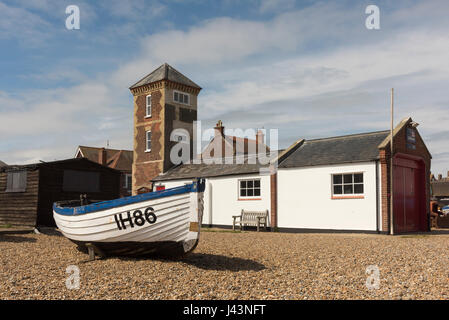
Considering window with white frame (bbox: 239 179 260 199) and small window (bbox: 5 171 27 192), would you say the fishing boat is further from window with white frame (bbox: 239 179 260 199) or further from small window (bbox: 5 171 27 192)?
small window (bbox: 5 171 27 192)

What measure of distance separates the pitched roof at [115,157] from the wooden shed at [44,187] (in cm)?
2168

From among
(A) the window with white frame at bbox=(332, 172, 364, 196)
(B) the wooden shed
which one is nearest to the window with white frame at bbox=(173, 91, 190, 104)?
(B) the wooden shed

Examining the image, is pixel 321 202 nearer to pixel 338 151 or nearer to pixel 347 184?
pixel 347 184

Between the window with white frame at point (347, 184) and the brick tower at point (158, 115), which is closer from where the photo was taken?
the window with white frame at point (347, 184)

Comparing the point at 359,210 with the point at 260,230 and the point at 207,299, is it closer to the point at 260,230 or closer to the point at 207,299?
the point at 260,230

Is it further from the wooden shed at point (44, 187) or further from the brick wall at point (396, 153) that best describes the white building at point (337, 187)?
the wooden shed at point (44, 187)

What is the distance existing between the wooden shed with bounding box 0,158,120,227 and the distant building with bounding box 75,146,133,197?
18.6m

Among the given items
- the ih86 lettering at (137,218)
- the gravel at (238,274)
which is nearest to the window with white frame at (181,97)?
the gravel at (238,274)

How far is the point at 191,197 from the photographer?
29.5 feet

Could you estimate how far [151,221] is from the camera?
906 centimetres

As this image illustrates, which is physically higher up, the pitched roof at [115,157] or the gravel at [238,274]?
the pitched roof at [115,157]

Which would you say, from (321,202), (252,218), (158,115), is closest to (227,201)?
(252,218)

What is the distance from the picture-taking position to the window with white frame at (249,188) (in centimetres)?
2225
